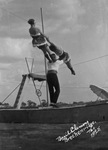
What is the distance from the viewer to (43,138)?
11.5 metres

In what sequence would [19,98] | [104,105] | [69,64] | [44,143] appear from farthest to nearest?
[19,98] < [69,64] < [44,143] < [104,105]

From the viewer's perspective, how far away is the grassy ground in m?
10.9

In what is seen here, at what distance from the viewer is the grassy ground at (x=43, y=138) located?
10.9 metres

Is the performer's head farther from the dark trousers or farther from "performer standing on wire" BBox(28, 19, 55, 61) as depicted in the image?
the dark trousers

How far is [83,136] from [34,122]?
1761 millimetres

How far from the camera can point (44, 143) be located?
11.5 m

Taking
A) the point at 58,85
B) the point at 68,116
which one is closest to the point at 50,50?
the point at 58,85

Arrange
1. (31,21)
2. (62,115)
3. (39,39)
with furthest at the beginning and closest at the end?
(31,21) < (39,39) < (62,115)

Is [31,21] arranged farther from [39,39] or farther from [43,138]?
[43,138]

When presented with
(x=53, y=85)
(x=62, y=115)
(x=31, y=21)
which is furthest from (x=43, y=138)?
(x=31, y=21)

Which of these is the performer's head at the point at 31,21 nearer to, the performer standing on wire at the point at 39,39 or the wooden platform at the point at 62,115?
the performer standing on wire at the point at 39,39

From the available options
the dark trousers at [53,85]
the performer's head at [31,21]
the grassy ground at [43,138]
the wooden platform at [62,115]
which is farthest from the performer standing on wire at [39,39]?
the grassy ground at [43,138]

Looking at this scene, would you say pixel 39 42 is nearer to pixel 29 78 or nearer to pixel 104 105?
pixel 29 78

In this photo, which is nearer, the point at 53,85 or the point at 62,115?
the point at 62,115
